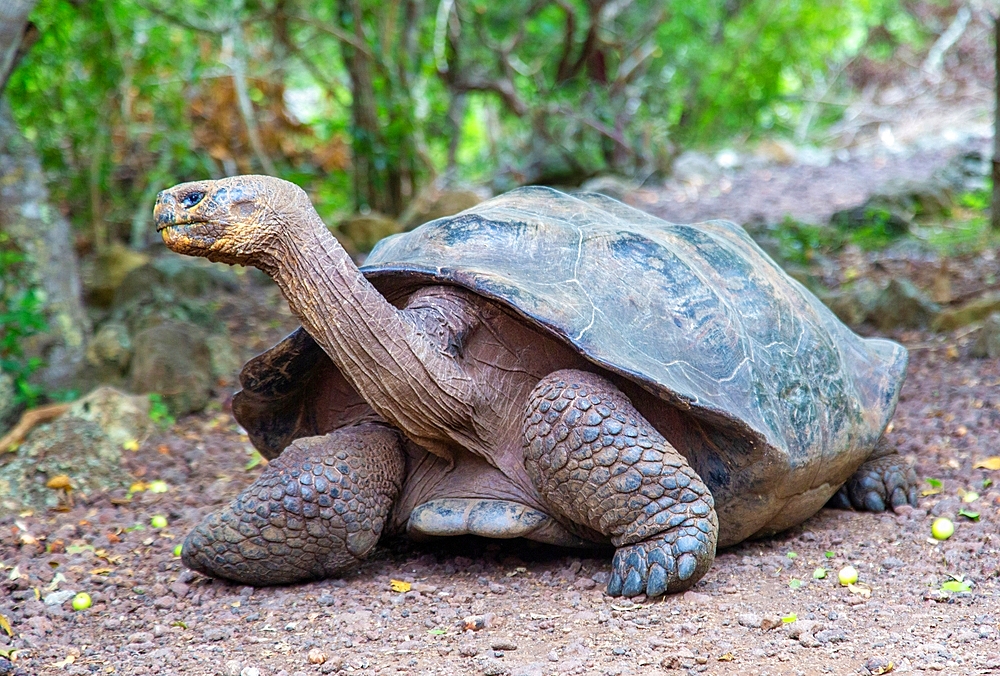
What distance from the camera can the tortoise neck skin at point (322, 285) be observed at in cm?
270

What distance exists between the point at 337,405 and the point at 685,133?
35.7 ft

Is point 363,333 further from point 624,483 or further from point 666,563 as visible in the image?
point 666,563

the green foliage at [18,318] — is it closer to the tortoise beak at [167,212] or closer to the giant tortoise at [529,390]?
the giant tortoise at [529,390]

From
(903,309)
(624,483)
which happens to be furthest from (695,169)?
(624,483)

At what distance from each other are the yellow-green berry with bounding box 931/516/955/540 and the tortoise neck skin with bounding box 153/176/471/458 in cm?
163

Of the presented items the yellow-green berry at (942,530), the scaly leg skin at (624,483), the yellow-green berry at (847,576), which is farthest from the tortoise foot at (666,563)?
the yellow-green berry at (942,530)

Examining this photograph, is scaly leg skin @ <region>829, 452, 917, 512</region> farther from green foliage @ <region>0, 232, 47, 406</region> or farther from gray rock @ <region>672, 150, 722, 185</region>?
gray rock @ <region>672, 150, 722, 185</region>

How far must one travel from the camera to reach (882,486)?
3746mm

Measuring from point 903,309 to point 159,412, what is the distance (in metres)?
4.19

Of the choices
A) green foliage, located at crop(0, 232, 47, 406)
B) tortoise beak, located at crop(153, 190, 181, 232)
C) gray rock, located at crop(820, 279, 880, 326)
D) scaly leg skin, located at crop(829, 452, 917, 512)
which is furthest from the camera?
gray rock, located at crop(820, 279, 880, 326)

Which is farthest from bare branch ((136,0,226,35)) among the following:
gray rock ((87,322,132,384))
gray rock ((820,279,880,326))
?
gray rock ((820,279,880,326))

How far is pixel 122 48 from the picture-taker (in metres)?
7.71

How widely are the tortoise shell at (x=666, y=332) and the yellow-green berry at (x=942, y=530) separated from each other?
0.34 m

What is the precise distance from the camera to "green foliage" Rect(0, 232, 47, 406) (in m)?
4.78
